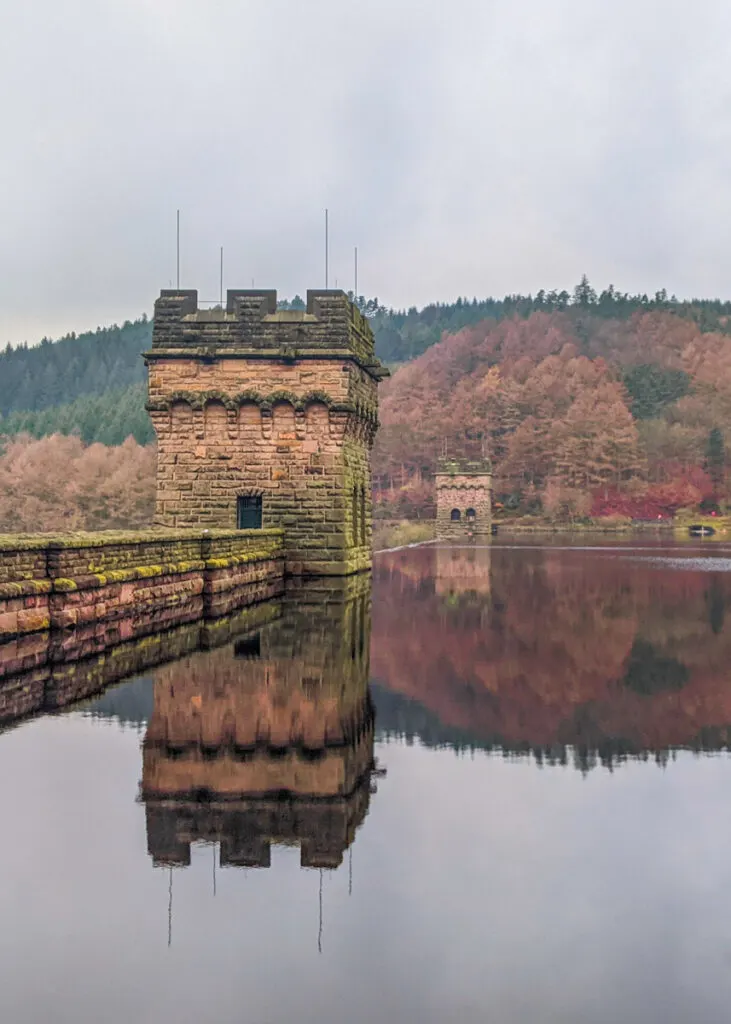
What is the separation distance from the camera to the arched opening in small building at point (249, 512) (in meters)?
26.4

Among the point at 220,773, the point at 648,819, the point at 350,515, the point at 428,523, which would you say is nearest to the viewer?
the point at 648,819

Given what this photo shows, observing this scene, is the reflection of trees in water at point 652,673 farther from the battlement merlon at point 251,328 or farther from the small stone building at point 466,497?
the small stone building at point 466,497

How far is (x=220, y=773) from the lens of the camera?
712cm

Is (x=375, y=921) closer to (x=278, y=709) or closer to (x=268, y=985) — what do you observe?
(x=268, y=985)

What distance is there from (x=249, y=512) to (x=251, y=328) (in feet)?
14.3

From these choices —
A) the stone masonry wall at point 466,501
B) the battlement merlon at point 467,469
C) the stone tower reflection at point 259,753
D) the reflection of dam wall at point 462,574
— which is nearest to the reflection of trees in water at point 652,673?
the stone tower reflection at point 259,753

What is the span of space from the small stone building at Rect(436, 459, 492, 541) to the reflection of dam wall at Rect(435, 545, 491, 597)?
44.4 metres

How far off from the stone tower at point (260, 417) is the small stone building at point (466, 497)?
64.2m

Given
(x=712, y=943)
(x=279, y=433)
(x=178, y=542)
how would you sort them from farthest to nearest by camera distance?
(x=279, y=433) < (x=178, y=542) < (x=712, y=943)

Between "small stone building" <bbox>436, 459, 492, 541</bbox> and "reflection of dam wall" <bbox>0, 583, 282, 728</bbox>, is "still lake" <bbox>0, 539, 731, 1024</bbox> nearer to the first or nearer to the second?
"reflection of dam wall" <bbox>0, 583, 282, 728</bbox>

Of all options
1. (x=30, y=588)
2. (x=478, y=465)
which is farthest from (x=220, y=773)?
(x=478, y=465)

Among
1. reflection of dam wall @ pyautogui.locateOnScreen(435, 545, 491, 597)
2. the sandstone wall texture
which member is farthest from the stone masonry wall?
the sandstone wall texture

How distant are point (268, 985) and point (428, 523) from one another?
94772 millimetres

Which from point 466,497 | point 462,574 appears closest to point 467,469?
point 466,497
